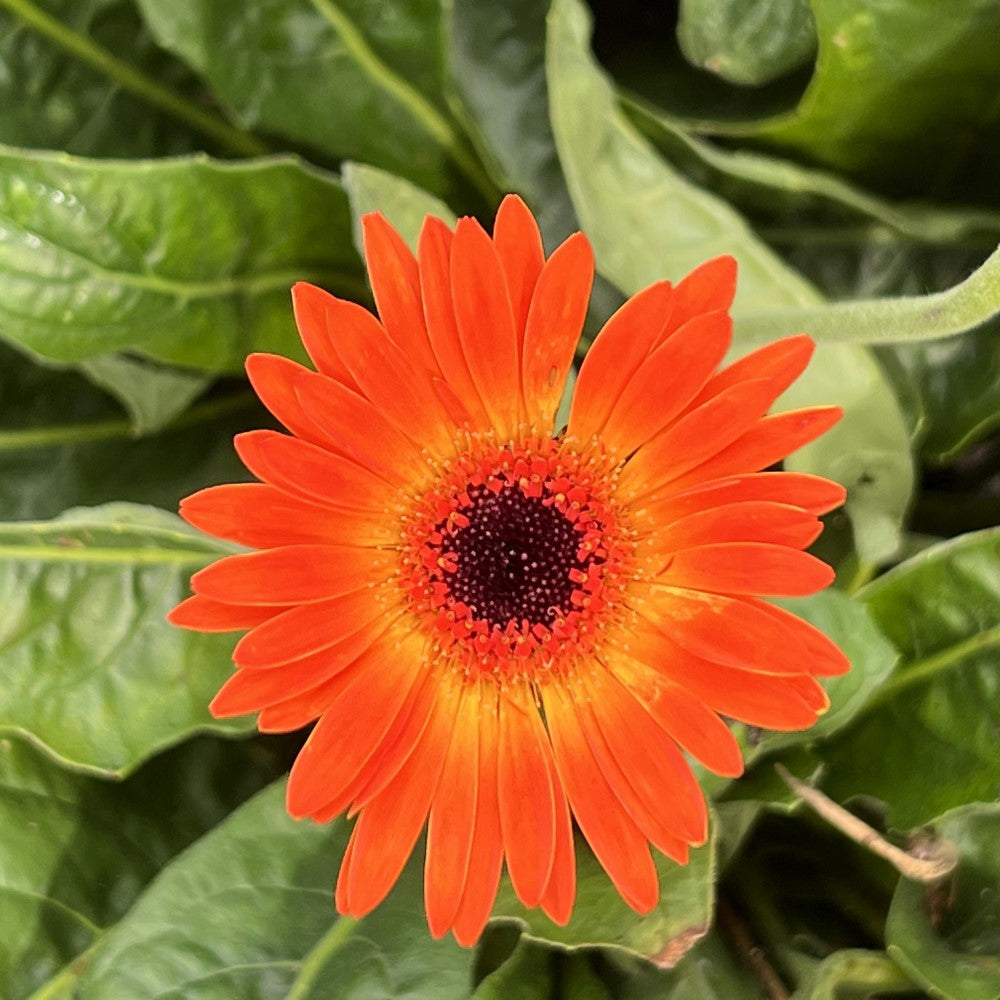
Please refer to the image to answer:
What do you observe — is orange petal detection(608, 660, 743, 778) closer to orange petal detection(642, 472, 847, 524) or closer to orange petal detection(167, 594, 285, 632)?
orange petal detection(642, 472, 847, 524)

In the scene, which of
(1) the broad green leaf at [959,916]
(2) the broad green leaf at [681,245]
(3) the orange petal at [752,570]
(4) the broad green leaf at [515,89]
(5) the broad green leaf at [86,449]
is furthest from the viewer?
(5) the broad green leaf at [86,449]

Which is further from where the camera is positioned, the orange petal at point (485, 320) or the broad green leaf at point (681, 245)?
the broad green leaf at point (681, 245)

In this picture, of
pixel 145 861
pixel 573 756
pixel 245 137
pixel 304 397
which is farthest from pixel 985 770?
pixel 245 137

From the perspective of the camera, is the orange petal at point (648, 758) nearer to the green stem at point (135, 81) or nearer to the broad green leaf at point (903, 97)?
the broad green leaf at point (903, 97)

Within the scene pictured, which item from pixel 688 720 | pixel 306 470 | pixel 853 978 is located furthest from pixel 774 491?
pixel 853 978

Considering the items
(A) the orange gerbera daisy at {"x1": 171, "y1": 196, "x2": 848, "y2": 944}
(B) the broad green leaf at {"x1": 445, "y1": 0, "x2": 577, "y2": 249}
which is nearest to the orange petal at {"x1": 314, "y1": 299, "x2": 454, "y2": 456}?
(A) the orange gerbera daisy at {"x1": 171, "y1": 196, "x2": 848, "y2": 944}

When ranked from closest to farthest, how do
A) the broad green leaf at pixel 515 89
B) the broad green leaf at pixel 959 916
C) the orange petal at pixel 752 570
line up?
the orange petal at pixel 752 570 → the broad green leaf at pixel 959 916 → the broad green leaf at pixel 515 89

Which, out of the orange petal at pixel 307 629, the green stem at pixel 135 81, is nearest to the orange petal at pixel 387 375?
the orange petal at pixel 307 629
